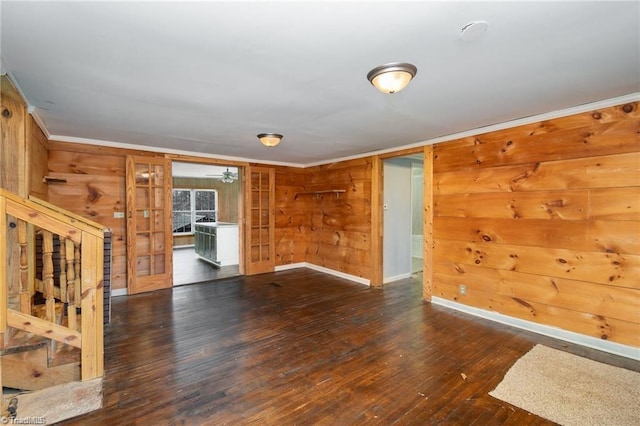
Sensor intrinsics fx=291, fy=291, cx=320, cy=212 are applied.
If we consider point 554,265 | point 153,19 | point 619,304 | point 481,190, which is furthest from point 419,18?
point 619,304

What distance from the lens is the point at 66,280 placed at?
245 centimetres

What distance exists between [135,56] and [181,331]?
8.93 feet

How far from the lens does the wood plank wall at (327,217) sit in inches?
210

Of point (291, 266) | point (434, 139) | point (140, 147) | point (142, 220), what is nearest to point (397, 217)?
point (434, 139)

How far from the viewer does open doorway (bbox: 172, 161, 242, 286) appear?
677 centimetres

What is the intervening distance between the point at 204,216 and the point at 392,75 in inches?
374

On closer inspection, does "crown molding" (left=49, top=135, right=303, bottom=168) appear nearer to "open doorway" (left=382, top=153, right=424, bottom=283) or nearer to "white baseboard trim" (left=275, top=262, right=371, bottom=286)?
"white baseboard trim" (left=275, top=262, right=371, bottom=286)

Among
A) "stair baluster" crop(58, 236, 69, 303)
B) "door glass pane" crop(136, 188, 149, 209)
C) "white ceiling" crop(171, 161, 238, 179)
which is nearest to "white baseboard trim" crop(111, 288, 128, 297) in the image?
"door glass pane" crop(136, 188, 149, 209)

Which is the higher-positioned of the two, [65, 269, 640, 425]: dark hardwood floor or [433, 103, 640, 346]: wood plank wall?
[433, 103, 640, 346]: wood plank wall

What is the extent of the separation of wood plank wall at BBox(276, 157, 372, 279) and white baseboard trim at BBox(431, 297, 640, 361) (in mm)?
1804

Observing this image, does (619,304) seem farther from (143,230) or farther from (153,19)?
(143,230)

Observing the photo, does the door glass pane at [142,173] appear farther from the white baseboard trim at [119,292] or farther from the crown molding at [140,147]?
the white baseboard trim at [119,292]

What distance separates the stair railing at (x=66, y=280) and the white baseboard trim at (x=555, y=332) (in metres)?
3.98

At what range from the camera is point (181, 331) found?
324 centimetres
